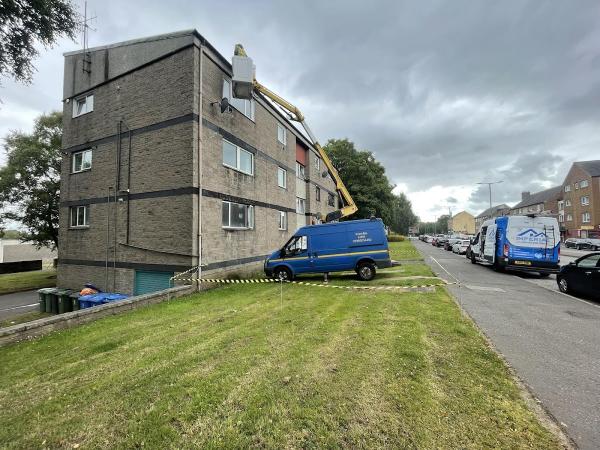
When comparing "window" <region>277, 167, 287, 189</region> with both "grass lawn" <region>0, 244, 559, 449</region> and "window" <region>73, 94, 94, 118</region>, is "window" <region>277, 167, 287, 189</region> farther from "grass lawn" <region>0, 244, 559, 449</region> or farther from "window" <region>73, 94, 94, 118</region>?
"grass lawn" <region>0, 244, 559, 449</region>

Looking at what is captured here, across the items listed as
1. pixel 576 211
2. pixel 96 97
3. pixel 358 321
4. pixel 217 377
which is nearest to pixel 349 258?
pixel 358 321

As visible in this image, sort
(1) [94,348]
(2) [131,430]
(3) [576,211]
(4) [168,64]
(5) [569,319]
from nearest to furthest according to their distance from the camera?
(2) [131,430] < (1) [94,348] < (5) [569,319] < (4) [168,64] < (3) [576,211]

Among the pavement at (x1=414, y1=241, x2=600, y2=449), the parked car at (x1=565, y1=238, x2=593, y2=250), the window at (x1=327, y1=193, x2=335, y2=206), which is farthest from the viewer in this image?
the parked car at (x1=565, y1=238, x2=593, y2=250)

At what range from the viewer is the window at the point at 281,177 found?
19203 millimetres

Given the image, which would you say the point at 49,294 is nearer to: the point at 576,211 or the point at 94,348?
the point at 94,348

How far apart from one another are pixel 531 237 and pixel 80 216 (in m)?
23.6

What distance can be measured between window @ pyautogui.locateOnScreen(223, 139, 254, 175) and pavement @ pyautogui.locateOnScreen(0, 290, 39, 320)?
12.1 meters

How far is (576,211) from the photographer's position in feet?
176

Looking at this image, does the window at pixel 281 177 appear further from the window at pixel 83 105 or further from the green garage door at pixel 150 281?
the window at pixel 83 105

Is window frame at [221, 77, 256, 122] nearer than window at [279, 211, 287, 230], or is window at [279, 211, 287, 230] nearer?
window frame at [221, 77, 256, 122]

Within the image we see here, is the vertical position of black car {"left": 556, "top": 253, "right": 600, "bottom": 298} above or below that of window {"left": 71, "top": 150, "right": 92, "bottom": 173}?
below

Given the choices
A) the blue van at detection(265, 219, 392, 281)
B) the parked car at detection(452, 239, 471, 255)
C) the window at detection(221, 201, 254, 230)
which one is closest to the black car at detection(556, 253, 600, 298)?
the blue van at detection(265, 219, 392, 281)

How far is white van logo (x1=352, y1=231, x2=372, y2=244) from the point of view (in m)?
12.8

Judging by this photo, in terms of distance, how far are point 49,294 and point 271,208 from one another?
1168cm
